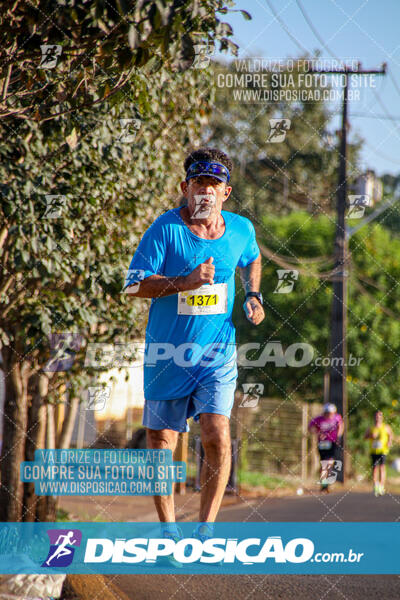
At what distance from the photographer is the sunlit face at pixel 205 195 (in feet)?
14.2

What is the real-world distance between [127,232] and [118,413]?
44.0ft

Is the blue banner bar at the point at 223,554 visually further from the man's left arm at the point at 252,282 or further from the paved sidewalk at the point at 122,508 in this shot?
the paved sidewalk at the point at 122,508

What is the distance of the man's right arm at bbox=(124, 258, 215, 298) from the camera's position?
4121 mm

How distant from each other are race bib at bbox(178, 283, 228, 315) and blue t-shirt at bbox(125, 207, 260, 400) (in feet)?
0.07

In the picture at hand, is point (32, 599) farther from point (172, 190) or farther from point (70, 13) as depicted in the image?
point (172, 190)

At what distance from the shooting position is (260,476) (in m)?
19.5

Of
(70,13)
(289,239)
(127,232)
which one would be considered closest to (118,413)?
(289,239)

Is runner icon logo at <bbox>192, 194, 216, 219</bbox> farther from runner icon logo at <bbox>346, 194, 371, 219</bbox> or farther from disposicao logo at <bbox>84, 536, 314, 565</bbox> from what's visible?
runner icon logo at <bbox>346, 194, 371, 219</bbox>

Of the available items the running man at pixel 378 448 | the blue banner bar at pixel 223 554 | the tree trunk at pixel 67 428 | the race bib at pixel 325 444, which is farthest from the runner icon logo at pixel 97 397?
the running man at pixel 378 448

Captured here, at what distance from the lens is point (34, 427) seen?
840 cm

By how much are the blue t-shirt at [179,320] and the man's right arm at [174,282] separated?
6 centimetres

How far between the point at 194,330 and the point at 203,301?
17 centimetres

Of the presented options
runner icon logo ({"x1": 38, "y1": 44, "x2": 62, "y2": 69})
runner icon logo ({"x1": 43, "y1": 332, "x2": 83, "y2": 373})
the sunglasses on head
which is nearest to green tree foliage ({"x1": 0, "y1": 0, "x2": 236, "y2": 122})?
runner icon logo ({"x1": 38, "y1": 44, "x2": 62, "y2": 69})

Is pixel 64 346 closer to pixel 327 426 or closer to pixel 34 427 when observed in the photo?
pixel 34 427
